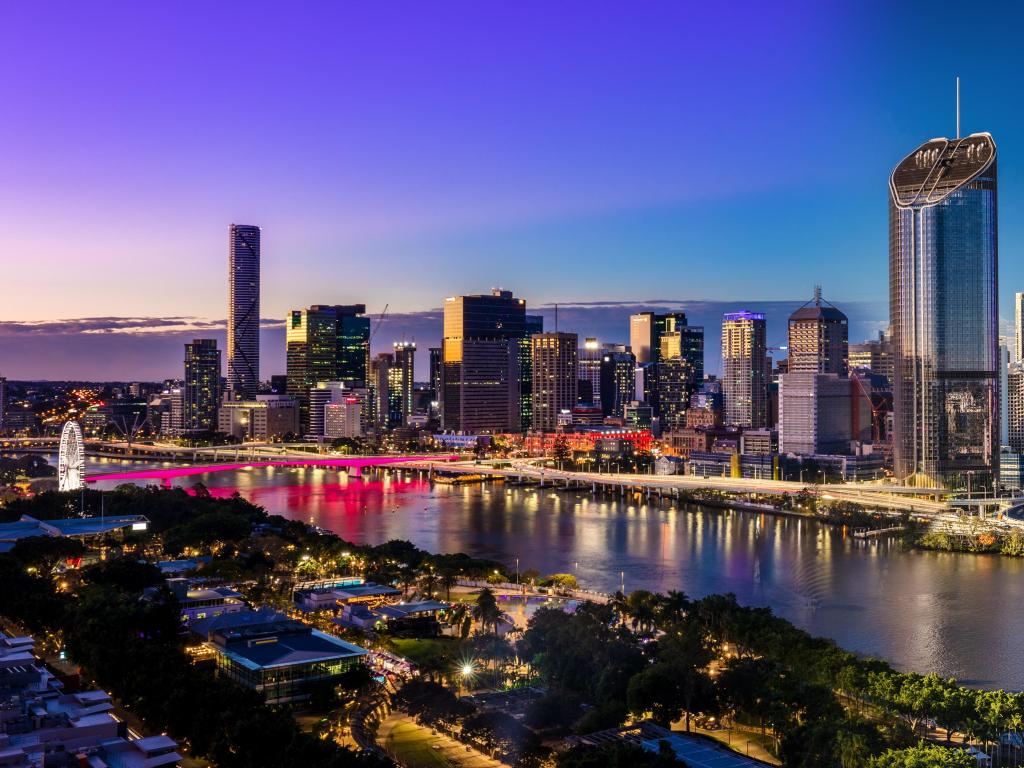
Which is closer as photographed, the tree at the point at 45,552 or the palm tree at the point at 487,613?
the palm tree at the point at 487,613

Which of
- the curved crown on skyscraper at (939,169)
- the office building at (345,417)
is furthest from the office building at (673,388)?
the curved crown on skyscraper at (939,169)

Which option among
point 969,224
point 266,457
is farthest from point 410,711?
point 266,457

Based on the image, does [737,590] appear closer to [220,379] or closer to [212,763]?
[212,763]

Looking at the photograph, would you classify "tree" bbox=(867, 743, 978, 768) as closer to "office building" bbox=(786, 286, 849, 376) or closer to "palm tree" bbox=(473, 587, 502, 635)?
"palm tree" bbox=(473, 587, 502, 635)

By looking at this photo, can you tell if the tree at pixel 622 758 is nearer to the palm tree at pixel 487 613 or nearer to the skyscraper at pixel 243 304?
the palm tree at pixel 487 613

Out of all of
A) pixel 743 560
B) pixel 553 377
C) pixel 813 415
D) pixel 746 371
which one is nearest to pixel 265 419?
pixel 553 377

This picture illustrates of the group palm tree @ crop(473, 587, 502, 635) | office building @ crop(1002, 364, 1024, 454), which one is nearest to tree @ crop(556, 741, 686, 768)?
palm tree @ crop(473, 587, 502, 635)

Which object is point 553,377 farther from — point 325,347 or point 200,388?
point 200,388
